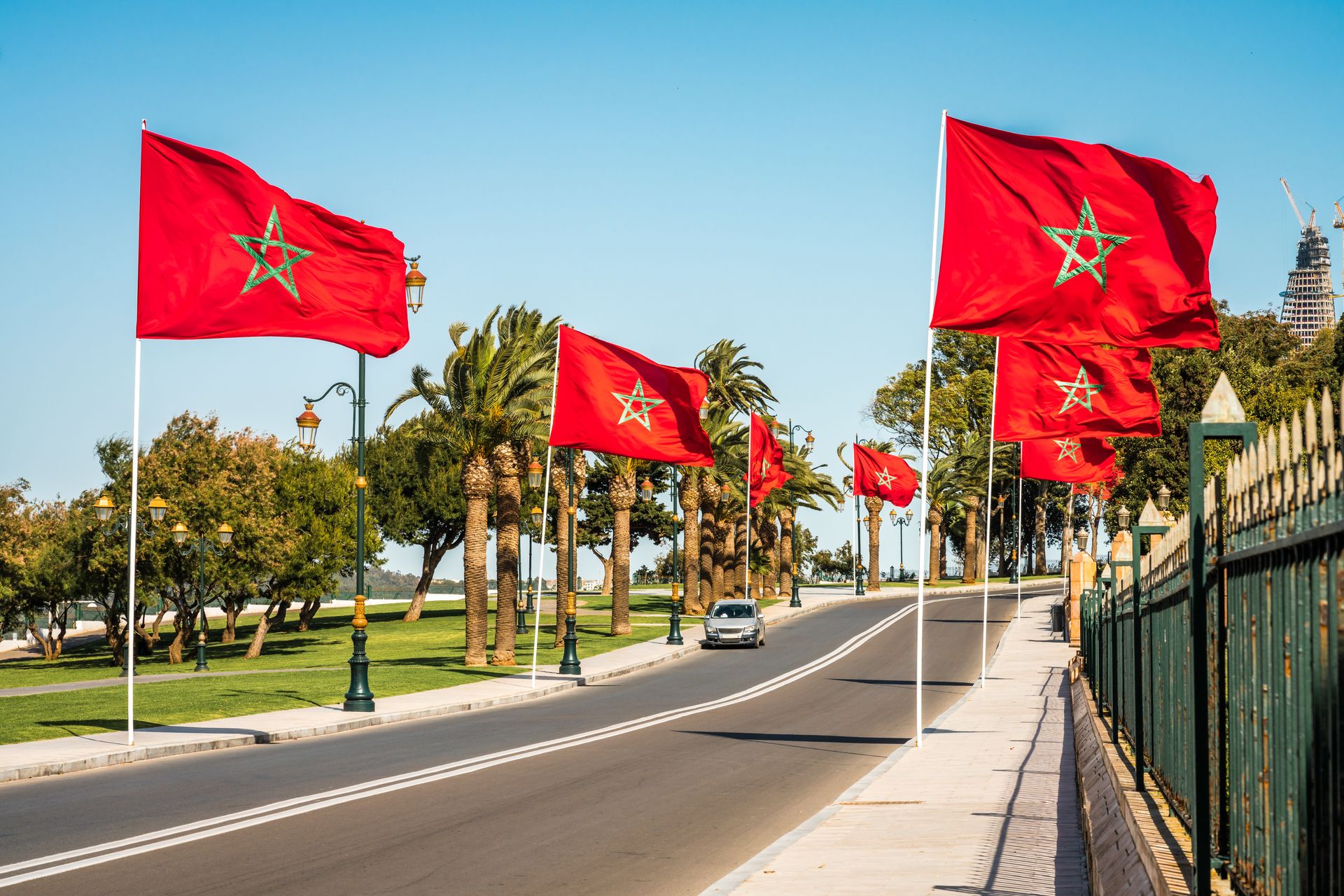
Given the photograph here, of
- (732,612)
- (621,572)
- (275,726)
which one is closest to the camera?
(275,726)

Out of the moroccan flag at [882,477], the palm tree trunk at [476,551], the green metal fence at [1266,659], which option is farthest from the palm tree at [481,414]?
the green metal fence at [1266,659]

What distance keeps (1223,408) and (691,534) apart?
52889 mm

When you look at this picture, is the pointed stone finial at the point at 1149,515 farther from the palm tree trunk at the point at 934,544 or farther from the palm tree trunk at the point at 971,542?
the palm tree trunk at the point at 934,544

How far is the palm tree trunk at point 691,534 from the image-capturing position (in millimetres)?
57219

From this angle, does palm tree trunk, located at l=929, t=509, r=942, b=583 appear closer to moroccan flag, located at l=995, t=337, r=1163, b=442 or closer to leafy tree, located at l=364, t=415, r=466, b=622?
leafy tree, located at l=364, t=415, r=466, b=622

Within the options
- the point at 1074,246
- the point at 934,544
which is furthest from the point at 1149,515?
the point at 934,544

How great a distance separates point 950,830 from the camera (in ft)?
39.1

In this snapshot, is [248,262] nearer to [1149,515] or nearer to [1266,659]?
[1149,515]

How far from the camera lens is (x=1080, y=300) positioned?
43.0ft

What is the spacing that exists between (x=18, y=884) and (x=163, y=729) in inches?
476

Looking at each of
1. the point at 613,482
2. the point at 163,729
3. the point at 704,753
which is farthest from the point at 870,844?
the point at 613,482

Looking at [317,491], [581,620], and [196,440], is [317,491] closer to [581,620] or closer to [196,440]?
[196,440]

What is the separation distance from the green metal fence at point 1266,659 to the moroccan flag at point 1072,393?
14793mm

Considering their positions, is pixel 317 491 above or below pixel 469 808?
above
